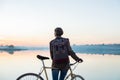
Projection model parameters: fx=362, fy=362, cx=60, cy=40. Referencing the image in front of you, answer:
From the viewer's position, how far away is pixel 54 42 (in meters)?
7.39

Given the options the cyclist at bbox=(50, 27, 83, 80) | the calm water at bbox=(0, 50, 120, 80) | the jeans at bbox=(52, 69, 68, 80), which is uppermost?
the cyclist at bbox=(50, 27, 83, 80)

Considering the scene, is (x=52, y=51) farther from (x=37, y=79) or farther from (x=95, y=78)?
(x=95, y=78)

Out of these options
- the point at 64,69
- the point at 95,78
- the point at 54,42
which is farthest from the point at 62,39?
the point at 95,78

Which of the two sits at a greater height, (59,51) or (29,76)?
(59,51)

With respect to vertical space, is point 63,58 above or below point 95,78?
above

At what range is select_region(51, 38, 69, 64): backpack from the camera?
7371 millimetres

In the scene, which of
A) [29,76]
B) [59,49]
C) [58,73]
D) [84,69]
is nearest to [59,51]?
[59,49]

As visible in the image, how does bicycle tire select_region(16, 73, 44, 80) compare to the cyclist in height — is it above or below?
below

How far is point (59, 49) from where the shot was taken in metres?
7.41

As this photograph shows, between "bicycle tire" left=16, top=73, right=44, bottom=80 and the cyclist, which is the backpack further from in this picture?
"bicycle tire" left=16, top=73, right=44, bottom=80

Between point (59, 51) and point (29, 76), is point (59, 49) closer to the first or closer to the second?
point (59, 51)

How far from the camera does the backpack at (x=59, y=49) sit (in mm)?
7371

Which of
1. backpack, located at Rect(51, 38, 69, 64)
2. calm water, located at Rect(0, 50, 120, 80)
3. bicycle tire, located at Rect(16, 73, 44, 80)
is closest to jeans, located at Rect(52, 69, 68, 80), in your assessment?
backpack, located at Rect(51, 38, 69, 64)

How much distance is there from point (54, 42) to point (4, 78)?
5.70 meters
